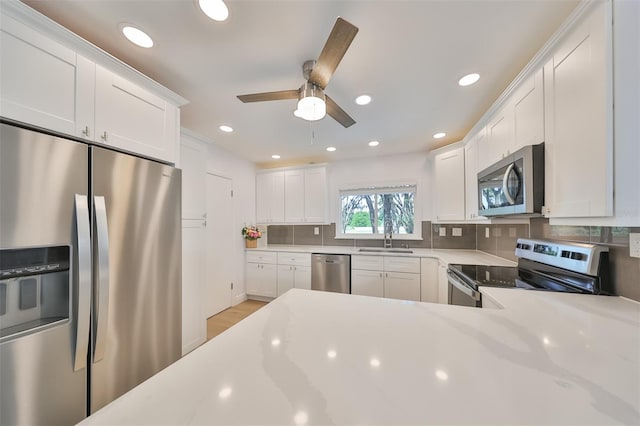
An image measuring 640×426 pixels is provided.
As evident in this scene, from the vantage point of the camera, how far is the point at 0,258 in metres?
0.91

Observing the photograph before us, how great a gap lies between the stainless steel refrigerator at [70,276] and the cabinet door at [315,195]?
2500 millimetres

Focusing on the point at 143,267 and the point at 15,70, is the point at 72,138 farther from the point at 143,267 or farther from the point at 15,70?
the point at 143,267

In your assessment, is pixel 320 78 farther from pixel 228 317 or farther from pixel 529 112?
pixel 228 317

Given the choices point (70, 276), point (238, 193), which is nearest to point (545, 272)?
point (70, 276)

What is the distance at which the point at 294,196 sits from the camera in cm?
387

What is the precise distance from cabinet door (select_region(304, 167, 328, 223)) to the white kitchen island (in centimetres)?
282

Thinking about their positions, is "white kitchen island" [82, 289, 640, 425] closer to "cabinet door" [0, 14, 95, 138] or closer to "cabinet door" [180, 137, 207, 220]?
"cabinet door" [0, 14, 95, 138]

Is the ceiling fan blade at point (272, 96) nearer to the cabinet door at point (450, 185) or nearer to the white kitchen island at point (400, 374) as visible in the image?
the white kitchen island at point (400, 374)

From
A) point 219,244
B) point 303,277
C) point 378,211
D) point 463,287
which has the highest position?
point 378,211

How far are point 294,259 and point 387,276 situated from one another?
1.41m

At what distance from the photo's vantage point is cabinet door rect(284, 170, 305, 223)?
382cm

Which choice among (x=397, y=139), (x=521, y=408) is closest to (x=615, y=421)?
(x=521, y=408)

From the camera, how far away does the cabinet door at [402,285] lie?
2861 millimetres

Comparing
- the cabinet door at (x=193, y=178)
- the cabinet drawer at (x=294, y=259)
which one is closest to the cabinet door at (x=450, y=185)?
the cabinet drawer at (x=294, y=259)
